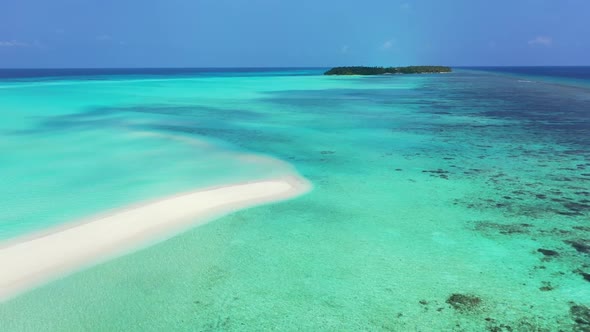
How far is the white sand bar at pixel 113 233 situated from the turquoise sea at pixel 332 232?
0.95ft

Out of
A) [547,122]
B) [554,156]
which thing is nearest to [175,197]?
[554,156]

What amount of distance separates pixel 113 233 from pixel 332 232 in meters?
3.20

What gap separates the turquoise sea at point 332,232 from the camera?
14.7 feet

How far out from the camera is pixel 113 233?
6375 mm

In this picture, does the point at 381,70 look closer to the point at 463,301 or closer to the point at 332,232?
the point at 332,232

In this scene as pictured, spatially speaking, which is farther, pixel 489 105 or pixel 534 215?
pixel 489 105

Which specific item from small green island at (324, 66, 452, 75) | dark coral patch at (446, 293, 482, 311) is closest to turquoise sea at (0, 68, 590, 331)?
dark coral patch at (446, 293, 482, 311)

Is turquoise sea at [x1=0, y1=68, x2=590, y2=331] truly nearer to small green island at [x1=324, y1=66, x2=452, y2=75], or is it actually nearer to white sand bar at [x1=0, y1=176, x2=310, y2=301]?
white sand bar at [x1=0, y1=176, x2=310, y2=301]

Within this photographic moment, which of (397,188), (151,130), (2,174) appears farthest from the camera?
(151,130)

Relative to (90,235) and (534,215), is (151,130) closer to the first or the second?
(90,235)

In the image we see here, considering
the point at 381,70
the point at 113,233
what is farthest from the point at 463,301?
the point at 381,70

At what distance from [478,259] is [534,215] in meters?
2.08

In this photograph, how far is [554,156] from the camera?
1097 centimetres

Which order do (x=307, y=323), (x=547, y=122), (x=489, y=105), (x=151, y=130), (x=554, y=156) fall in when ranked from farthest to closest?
(x=489, y=105), (x=547, y=122), (x=151, y=130), (x=554, y=156), (x=307, y=323)
